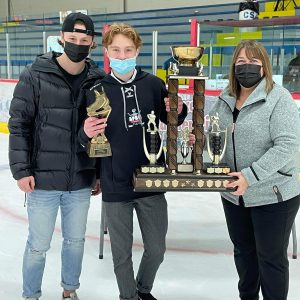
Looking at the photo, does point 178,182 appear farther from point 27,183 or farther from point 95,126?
point 27,183

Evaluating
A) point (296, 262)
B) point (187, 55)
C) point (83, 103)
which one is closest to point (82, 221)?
point (83, 103)

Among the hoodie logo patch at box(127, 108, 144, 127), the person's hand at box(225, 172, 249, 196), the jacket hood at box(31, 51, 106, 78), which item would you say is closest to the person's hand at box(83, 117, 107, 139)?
the hoodie logo patch at box(127, 108, 144, 127)

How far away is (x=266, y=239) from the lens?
5.40ft

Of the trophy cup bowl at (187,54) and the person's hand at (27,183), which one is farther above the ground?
the trophy cup bowl at (187,54)

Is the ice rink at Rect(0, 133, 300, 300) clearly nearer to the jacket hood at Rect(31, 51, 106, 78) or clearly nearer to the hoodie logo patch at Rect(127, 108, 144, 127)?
the hoodie logo patch at Rect(127, 108, 144, 127)

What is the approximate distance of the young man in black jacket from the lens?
5.68 feet

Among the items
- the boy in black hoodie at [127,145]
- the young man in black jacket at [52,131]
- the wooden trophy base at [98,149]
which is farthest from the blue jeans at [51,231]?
the wooden trophy base at [98,149]

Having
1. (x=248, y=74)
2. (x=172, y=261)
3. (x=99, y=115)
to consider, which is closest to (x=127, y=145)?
(x=99, y=115)

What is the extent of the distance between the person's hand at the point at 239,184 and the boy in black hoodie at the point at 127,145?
0.31m

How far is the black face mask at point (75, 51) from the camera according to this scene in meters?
1.73

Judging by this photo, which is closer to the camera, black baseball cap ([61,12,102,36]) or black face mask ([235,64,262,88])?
black face mask ([235,64,262,88])

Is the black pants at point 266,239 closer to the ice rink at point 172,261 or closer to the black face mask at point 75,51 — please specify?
the ice rink at point 172,261

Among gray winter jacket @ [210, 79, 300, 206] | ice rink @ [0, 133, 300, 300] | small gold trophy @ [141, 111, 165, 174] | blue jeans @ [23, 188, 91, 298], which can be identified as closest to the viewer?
gray winter jacket @ [210, 79, 300, 206]

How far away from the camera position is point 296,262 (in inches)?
101
